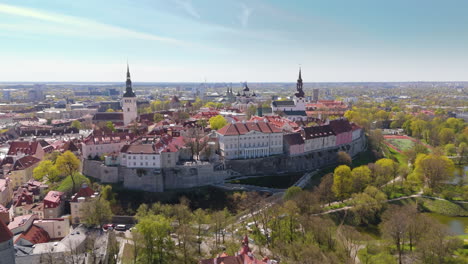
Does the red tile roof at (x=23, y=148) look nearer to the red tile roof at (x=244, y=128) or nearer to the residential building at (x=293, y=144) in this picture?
the red tile roof at (x=244, y=128)

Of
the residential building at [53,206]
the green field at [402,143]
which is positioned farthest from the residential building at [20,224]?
the green field at [402,143]

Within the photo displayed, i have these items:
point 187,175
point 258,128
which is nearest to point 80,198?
point 187,175

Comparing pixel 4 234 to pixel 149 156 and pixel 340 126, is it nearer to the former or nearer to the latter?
pixel 149 156

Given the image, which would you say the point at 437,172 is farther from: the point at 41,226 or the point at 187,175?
the point at 41,226

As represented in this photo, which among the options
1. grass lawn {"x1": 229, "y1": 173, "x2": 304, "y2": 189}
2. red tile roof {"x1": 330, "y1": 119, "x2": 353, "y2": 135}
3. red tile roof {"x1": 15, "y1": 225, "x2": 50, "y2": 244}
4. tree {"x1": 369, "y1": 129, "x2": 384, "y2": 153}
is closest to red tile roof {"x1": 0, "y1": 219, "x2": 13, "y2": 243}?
red tile roof {"x1": 15, "y1": 225, "x2": 50, "y2": 244}

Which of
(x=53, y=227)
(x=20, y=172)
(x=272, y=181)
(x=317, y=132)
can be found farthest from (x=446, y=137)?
(x=20, y=172)

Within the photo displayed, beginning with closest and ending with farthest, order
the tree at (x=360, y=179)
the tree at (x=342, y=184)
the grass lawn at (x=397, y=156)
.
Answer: the tree at (x=342, y=184)
the tree at (x=360, y=179)
the grass lawn at (x=397, y=156)

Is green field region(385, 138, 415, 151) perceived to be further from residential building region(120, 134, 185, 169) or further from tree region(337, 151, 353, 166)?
residential building region(120, 134, 185, 169)
